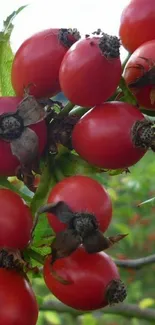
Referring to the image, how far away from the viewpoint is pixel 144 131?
1784 millimetres

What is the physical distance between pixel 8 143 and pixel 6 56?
20.9 inches

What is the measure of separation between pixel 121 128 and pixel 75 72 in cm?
20

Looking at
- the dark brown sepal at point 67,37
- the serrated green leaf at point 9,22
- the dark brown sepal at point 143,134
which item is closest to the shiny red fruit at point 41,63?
the dark brown sepal at point 67,37

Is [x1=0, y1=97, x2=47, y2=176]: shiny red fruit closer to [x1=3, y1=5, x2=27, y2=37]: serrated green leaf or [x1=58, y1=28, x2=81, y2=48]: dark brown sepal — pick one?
[x1=58, y1=28, x2=81, y2=48]: dark brown sepal

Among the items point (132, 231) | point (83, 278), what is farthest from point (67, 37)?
point (132, 231)

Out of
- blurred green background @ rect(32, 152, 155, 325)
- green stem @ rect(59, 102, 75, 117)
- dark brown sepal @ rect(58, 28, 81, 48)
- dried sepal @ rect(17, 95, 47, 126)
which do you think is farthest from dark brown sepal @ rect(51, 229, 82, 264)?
blurred green background @ rect(32, 152, 155, 325)

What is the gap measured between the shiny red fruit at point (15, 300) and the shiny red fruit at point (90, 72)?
535mm

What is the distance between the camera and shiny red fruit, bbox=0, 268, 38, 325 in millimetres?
1780

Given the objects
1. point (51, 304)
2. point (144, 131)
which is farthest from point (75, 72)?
point (51, 304)

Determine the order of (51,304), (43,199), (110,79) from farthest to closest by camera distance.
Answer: (51,304) < (43,199) < (110,79)

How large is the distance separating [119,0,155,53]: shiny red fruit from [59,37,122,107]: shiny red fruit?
27cm

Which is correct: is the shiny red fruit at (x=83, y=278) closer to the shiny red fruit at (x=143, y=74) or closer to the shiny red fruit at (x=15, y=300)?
the shiny red fruit at (x=15, y=300)

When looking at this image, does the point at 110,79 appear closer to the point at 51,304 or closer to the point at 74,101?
the point at 74,101

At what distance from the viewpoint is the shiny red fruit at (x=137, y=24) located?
2055 mm
